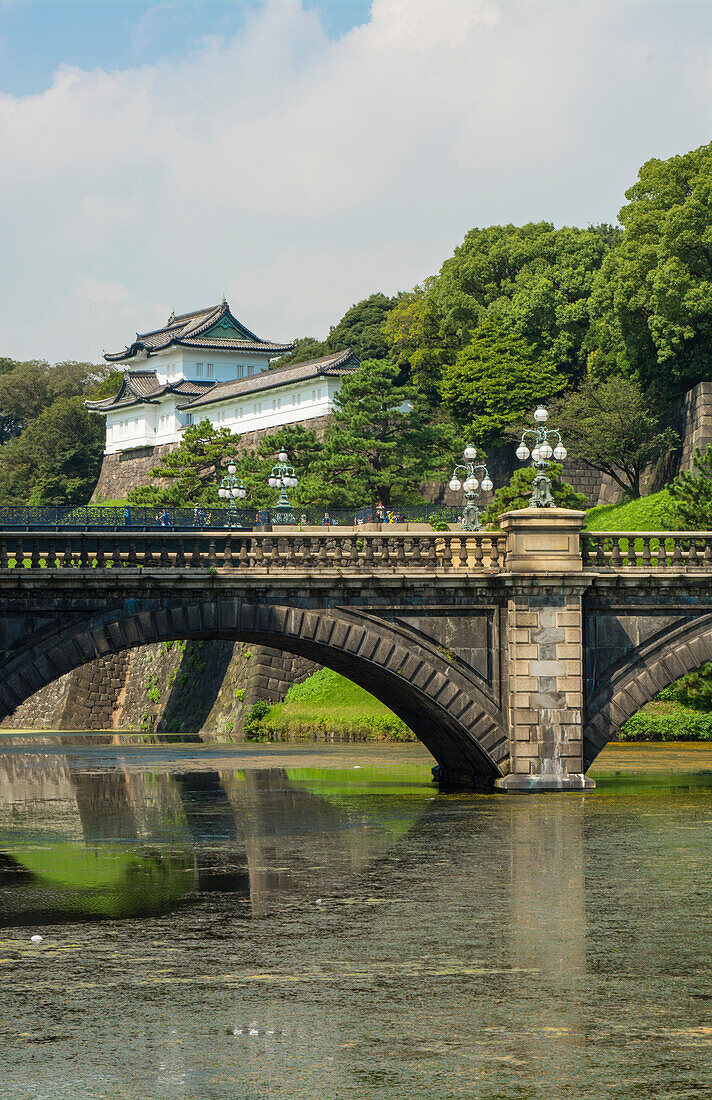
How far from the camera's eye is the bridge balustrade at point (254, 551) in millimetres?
33594

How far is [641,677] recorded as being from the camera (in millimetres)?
36750

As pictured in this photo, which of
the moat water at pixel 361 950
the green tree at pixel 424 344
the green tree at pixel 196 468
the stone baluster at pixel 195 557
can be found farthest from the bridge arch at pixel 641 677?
the green tree at pixel 424 344

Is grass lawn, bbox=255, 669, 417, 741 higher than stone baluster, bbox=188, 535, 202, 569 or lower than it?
lower

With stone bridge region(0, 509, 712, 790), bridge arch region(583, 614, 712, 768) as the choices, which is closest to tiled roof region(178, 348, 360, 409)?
stone bridge region(0, 509, 712, 790)

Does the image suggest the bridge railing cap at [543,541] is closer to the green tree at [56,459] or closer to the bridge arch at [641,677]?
the bridge arch at [641,677]

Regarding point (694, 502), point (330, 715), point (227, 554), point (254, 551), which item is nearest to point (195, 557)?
point (227, 554)

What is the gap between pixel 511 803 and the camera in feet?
111

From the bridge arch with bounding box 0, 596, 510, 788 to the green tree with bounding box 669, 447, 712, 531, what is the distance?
2003 cm

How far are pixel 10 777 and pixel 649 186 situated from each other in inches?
1805

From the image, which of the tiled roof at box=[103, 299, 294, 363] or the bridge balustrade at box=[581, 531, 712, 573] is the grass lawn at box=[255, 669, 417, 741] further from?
the tiled roof at box=[103, 299, 294, 363]

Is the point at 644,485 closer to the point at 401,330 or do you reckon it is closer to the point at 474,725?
the point at 401,330

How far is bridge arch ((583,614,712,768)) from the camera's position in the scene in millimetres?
36281

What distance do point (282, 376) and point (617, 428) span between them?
1454 inches

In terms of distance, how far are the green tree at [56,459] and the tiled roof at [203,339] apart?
23.5 feet
